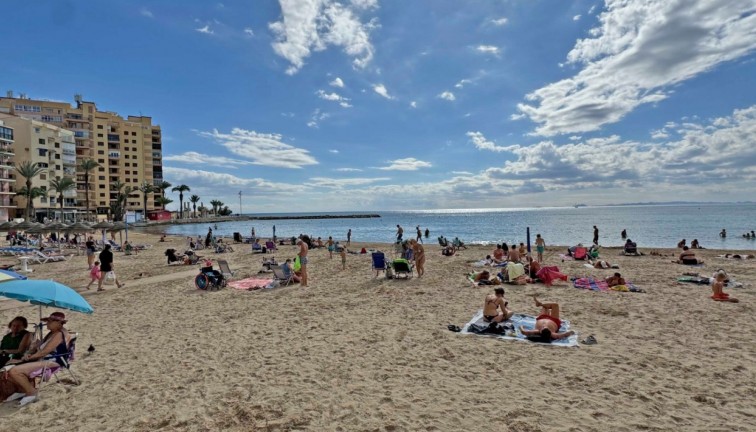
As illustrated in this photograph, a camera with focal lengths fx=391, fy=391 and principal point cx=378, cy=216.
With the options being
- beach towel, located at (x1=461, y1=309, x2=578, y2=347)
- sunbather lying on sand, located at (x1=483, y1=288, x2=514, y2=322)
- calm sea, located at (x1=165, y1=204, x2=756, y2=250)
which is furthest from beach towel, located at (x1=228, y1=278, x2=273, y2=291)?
calm sea, located at (x1=165, y1=204, x2=756, y2=250)

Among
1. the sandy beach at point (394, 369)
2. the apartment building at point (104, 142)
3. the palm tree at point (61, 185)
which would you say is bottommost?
the sandy beach at point (394, 369)

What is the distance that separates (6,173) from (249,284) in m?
67.0

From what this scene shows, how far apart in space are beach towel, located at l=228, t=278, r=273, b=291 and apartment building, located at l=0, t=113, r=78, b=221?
64.5 meters

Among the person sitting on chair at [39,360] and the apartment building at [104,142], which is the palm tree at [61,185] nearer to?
the apartment building at [104,142]

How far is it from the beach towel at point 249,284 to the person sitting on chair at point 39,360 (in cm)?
661

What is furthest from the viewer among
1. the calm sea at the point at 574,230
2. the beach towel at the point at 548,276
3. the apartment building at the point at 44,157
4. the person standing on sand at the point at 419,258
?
the apartment building at the point at 44,157

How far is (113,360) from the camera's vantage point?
233 inches

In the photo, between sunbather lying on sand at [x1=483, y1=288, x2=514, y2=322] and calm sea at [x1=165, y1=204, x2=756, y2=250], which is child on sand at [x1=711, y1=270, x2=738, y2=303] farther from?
calm sea at [x1=165, y1=204, x2=756, y2=250]

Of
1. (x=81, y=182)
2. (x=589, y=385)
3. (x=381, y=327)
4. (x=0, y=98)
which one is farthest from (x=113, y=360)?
(x=0, y=98)

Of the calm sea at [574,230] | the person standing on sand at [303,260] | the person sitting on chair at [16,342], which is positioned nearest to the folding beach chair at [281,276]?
the person standing on sand at [303,260]

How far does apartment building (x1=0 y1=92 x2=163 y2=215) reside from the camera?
243 feet

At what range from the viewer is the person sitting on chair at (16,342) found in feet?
16.5

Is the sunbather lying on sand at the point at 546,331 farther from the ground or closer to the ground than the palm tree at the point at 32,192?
closer to the ground

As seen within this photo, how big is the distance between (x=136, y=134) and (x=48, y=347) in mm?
98355
